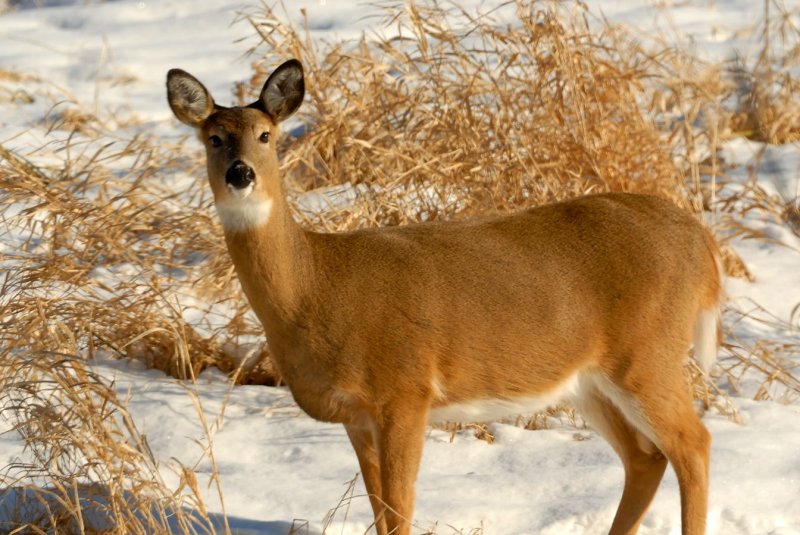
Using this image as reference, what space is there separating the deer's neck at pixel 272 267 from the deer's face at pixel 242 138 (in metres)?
0.03

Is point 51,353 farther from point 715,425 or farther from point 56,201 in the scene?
point 715,425

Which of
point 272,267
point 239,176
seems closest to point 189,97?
point 239,176

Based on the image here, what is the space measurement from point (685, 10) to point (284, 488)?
287 inches

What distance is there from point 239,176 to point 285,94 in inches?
20.8

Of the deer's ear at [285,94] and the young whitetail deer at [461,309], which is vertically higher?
the deer's ear at [285,94]

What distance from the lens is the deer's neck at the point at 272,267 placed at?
4.07 m

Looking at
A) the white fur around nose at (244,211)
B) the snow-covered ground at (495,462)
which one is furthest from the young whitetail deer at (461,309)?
the snow-covered ground at (495,462)

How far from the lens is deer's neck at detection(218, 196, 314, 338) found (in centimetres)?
407

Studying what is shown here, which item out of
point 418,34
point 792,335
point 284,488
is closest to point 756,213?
point 792,335

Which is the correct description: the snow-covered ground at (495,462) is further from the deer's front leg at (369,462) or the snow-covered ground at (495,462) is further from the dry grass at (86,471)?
the dry grass at (86,471)

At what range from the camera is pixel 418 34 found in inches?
269

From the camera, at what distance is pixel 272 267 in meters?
4.10

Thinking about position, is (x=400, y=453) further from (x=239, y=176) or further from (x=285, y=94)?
(x=285, y=94)

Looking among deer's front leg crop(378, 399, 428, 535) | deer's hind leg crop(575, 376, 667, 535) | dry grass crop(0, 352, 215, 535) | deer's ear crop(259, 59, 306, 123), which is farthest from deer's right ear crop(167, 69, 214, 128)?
deer's hind leg crop(575, 376, 667, 535)
